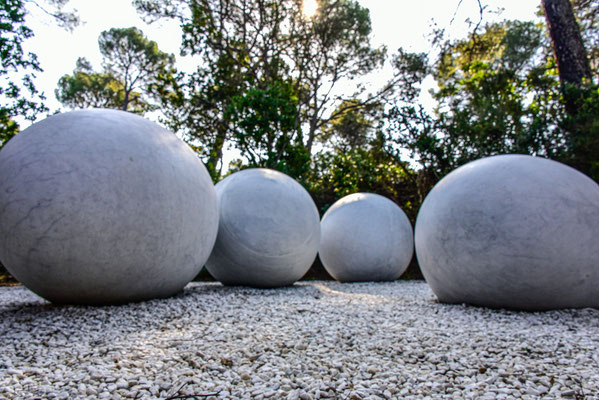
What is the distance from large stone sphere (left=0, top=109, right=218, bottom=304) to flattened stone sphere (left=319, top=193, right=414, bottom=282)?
5051 mm

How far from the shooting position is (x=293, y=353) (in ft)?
9.87

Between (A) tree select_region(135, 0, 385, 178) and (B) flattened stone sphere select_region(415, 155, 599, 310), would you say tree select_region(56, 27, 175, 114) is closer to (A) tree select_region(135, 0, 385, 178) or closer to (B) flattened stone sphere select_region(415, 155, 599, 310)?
(A) tree select_region(135, 0, 385, 178)

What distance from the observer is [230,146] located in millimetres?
14125

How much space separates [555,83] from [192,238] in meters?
11.0

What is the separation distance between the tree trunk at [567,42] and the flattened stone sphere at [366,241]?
5.81 meters

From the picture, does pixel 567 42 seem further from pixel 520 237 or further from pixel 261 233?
pixel 261 233

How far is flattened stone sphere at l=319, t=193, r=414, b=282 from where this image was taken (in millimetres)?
9148

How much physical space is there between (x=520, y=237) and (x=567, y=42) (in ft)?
27.8

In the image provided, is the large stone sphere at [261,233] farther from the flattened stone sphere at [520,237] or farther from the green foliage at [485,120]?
the green foliage at [485,120]

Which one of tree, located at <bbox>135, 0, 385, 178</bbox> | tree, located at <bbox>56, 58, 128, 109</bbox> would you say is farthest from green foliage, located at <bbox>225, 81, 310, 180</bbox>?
tree, located at <bbox>56, 58, 128, 109</bbox>

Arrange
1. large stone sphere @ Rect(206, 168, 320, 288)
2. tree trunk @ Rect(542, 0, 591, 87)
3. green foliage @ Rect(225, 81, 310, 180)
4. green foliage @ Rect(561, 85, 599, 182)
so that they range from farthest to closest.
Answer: green foliage @ Rect(225, 81, 310, 180) < tree trunk @ Rect(542, 0, 591, 87) < green foliage @ Rect(561, 85, 599, 182) < large stone sphere @ Rect(206, 168, 320, 288)

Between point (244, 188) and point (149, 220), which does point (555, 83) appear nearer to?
point (244, 188)

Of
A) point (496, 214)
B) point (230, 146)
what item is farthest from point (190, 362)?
point (230, 146)

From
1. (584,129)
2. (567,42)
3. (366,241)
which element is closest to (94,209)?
(366,241)
